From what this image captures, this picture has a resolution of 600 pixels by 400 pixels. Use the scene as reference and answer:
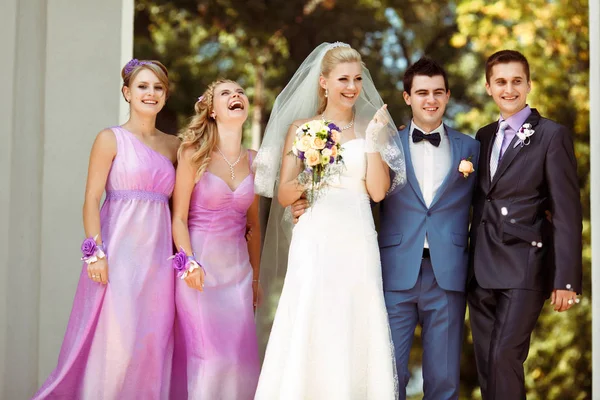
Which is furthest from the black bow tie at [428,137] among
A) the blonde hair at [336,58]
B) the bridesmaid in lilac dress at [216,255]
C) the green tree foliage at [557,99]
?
the green tree foliage at [557,99]

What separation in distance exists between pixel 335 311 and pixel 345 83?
1.41m

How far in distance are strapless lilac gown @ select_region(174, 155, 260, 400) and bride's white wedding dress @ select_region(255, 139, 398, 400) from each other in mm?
418

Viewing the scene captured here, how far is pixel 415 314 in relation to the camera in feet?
16.6

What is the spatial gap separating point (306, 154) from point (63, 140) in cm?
270

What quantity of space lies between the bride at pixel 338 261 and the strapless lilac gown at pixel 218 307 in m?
0.32

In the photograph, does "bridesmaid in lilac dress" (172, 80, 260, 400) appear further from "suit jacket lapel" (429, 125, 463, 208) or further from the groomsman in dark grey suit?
the groomsman in dark grey suit

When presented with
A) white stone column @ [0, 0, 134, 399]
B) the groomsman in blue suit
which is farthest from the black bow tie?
white stone column @ [0, 0, 134, 399]

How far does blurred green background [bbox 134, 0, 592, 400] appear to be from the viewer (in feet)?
29.7

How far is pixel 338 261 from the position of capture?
4.86 m

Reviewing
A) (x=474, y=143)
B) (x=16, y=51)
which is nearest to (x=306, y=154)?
(x=474, y=143)

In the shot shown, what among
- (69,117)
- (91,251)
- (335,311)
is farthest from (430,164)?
(69,117)

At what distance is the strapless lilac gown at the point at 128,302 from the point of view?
496 centimetres

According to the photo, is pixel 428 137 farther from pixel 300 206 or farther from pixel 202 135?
pixel 202 135

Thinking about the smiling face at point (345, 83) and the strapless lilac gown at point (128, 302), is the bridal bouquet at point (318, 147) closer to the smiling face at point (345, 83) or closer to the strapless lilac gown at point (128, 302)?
the smiling face at point (345, 83)
